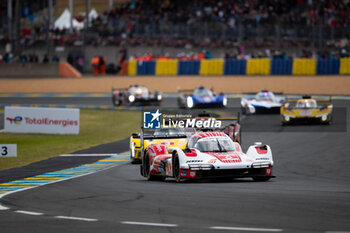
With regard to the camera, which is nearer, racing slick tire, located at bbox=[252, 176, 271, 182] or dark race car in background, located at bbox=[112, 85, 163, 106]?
racing slick tire, located at bbox=[252, 176, 271, 182]

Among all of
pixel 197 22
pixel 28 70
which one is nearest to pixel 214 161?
pixel 197 22

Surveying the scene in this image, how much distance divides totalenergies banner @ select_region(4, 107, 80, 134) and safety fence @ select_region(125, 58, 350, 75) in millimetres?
20706

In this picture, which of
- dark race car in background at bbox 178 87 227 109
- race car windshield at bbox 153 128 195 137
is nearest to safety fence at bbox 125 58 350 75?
dark race car in background at bbox 178 87 227 109

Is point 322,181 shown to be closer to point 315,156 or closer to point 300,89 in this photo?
point 315,156

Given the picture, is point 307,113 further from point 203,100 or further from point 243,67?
point 243,67

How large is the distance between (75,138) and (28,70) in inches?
1027

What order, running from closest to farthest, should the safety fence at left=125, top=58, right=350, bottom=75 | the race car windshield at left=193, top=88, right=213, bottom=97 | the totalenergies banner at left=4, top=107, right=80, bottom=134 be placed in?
the totalenergies banner at left=4, top=107, right=80, bottom=134 → the race car windshield at left=193, top=88, right=213, bottom=97 → the safety fence at left=125, top=58, right=350, bottom=75

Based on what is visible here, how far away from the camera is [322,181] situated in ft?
50.6

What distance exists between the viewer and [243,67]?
163ft

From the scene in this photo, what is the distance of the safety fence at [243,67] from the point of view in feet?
152

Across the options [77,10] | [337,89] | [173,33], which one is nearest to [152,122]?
[337,89]

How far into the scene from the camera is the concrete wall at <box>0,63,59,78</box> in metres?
53.8

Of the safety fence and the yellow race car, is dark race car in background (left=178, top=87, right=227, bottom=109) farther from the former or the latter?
the yellow race car

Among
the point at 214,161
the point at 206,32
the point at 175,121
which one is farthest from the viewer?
the point at 206,32
